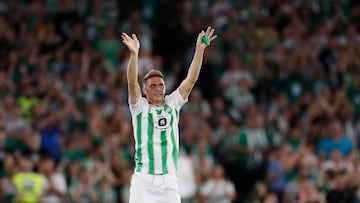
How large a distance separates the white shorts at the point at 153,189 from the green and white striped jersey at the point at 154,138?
9 centimetres

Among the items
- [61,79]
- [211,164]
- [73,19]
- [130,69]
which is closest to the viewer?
[130,69]

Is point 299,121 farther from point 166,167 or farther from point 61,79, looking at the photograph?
point 166,167

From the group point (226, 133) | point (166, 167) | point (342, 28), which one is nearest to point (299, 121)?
point (226, 133)

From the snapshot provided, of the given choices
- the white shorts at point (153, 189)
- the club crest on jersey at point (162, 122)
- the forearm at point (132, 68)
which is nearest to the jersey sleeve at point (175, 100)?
the club crest on jersey at point (162, 122)

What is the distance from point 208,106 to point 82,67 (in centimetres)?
292

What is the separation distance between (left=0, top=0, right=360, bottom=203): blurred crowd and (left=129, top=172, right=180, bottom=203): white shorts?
7.45 metres

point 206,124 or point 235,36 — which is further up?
point 235,36

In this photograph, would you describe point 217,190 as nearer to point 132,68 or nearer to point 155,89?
point 155,89

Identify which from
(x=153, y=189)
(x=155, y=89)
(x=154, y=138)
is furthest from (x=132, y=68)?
(x=153, y=189)

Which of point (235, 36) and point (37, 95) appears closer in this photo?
point (37, 95)

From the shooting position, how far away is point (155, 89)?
Result: 1234cm

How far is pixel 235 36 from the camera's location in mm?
24953

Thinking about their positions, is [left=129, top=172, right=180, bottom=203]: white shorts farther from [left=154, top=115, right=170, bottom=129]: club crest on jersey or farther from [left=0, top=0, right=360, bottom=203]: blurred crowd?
[left=0, top=0, right=360, bottom=203]: blurred crowd

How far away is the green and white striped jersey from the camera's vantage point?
1232 centimetres
